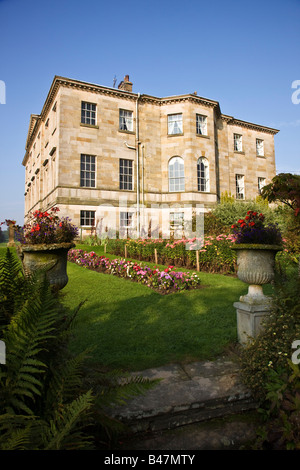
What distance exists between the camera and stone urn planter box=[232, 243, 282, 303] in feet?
11.5

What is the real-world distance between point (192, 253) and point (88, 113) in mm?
13490

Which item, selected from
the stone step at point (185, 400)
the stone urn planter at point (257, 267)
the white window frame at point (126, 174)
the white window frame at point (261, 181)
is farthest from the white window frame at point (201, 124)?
the stone step at point (185, 400)

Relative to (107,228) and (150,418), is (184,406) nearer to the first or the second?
(150,418)

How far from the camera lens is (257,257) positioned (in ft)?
11.7

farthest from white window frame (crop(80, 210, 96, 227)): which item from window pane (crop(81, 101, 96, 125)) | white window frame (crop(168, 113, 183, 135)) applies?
white window frame (crop(168, 113, 183, 135))

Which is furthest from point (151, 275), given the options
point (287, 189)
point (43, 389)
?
point (43, 389)

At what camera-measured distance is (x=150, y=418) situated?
2188 millimetres

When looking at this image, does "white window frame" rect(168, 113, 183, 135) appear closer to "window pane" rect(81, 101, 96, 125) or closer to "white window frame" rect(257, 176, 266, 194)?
"window pane" rect(81, 101, 96, 125)

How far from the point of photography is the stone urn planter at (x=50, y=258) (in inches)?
148

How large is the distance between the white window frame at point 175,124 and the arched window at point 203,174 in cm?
269

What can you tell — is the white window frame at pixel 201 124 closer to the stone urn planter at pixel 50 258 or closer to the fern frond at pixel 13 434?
the stone urn planter at pixel 50 258

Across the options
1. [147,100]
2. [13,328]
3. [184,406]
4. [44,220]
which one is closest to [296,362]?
[184,406]

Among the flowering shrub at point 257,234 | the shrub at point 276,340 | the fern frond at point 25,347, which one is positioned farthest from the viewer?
the flowering shrub at point 257,234

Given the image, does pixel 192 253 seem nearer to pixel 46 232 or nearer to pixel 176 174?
pixel 46 232
